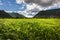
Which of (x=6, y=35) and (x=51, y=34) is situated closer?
(x=6, y=35)

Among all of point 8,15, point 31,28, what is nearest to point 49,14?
point 31,28

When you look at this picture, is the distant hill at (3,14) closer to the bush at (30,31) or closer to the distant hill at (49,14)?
the bush at (30,31)

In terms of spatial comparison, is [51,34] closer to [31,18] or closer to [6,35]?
[31,18]

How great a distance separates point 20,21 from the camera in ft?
Answer: 12.5

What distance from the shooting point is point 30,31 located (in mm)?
3695

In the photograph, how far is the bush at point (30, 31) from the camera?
3609 mm

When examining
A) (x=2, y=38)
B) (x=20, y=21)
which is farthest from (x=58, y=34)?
(x=2, y=38)

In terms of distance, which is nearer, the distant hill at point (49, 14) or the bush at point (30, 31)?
the bush at point (30, 31)

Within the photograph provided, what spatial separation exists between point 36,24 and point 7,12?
2.05ft

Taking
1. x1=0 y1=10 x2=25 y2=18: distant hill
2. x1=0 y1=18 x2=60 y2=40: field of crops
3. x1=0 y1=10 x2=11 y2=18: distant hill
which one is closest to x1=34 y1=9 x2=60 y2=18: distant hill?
x1=0 y1=18 x2=60 y2=40: field of crops

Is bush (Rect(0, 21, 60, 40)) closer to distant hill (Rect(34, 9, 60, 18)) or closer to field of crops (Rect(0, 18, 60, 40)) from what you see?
field of crops (Rect(0, 18, 60, 40))

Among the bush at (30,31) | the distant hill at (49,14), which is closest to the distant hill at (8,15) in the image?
the bush at (30,31)

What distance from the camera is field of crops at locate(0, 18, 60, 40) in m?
3.62

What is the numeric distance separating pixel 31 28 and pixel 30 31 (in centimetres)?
7
